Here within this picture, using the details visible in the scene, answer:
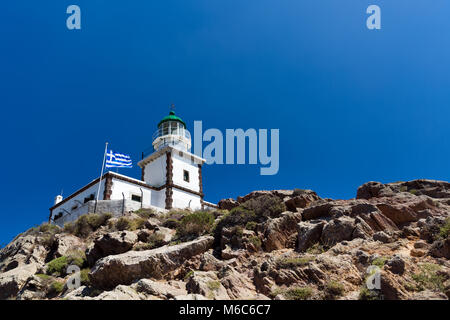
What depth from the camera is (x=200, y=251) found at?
40.9 feet

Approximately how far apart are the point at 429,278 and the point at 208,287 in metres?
5.44

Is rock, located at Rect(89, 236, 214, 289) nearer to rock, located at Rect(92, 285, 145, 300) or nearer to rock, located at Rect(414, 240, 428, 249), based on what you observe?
rock, located at Rect(92, 285, 145, 300)

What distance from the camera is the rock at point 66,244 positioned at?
18.3 metres

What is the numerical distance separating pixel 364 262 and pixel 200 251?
229 inches

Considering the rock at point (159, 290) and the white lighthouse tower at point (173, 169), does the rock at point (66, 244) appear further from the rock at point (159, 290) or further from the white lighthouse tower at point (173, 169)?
the white lighthouse tower at point (173, 169)

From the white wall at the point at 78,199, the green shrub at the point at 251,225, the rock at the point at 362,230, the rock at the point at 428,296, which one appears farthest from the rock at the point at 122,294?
the white wall at the point at 78,199

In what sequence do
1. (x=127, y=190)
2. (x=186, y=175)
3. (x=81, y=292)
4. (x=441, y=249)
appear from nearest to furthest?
(x=441, y=249) < (x=81, y=292) < (x=127, y=190) < (x=186, y=175)

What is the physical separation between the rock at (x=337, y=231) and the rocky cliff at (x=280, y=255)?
33 mm

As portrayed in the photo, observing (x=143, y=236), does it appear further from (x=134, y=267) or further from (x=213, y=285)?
(x=213, y=285)

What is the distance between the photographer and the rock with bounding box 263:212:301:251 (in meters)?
12.0

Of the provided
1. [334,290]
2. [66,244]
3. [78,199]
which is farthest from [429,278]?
[78,199]

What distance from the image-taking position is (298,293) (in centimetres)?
832
